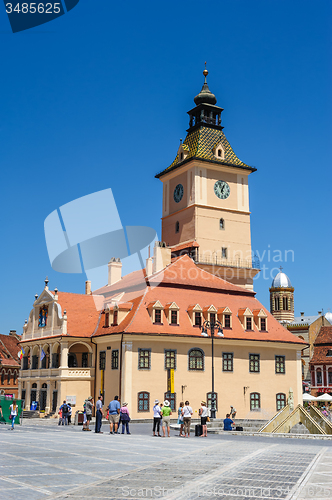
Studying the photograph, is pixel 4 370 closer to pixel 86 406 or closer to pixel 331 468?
pixel 86 406

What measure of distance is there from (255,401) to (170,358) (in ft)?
27.7

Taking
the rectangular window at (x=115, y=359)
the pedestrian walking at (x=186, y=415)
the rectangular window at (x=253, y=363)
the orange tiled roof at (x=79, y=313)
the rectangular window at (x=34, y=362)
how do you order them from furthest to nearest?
the rectangular window at (x=34, y=362), the orange tiled roof at (x=79, y=313), the rectangular window at (x=253, y=363), the rectangular window at (x=115, y=359), the pedestrian walking at (x=186, y=415)

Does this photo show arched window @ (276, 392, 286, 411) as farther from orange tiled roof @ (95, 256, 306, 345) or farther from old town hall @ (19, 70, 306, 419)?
orange tiled roof @ (95, 256, 306, 345)

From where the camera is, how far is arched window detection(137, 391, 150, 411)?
39.6m

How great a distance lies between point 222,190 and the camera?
61.3 metres

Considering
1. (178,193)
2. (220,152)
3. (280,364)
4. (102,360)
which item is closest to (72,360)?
(102,360)

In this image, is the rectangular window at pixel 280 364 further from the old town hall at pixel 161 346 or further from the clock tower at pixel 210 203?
the clock tower at pixel 210 203

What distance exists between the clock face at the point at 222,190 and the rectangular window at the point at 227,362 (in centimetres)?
2227

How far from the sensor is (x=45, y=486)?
10391 mm

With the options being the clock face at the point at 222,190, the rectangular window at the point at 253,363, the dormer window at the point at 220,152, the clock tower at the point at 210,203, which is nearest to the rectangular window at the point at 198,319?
the rectangular window at the point at 253,363

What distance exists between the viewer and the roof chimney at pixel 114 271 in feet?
191

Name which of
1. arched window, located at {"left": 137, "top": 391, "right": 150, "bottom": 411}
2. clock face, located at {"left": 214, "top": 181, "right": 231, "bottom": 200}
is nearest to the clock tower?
clock face, located at {"left": 214, "top": 181, "right": 231, "bottom": 200}

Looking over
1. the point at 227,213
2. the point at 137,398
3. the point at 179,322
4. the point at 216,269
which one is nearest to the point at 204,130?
the point at 227,213

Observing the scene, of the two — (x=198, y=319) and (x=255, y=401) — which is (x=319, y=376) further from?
(x=198, y=319)
